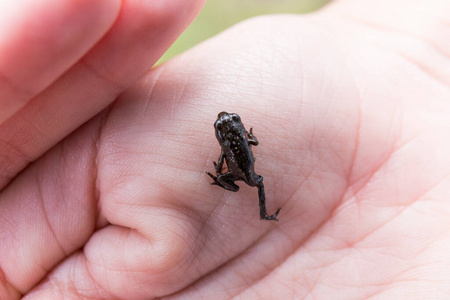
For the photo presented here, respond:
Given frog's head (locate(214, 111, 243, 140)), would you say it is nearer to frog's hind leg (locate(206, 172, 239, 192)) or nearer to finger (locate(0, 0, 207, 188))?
frog's hind leg (locate(206, 172, 239, 192))

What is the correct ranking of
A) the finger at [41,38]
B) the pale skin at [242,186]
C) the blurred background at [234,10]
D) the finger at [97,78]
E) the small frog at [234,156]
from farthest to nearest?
1. the blurred background at [234,10]
2. the pale skin at [242,186]
3. the small frog at [234,156]
4. the finger at [97,78]
5. the finger at [41,38]

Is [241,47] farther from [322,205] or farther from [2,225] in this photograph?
[2,225]

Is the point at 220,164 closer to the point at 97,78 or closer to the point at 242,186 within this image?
the point at 242,186

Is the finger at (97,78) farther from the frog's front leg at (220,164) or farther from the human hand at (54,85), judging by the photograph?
the frog's front leg at (220,164)

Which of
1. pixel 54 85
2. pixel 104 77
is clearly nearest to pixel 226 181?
pixel 104 77

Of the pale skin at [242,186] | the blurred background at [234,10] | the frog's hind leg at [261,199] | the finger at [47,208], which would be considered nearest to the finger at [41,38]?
the pale skin at [242,186]
